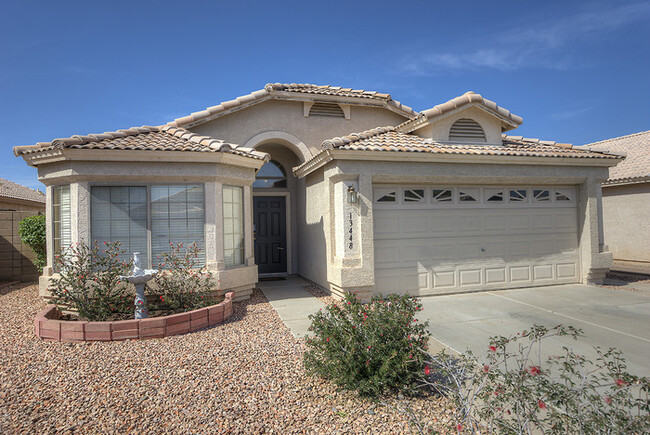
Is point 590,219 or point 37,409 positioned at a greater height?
point 590,219

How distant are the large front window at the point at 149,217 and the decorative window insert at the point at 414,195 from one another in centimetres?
468

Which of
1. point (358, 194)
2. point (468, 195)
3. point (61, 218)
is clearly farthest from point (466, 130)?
point (61, 218)

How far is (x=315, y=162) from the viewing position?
9367 mm

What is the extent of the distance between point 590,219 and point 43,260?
1528 cm

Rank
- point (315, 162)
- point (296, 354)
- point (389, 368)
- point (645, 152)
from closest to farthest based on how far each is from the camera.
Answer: point (389, 368)
point (296, 354)
point (315, 162)
point (645, 152)

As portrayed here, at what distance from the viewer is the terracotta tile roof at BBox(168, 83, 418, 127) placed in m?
10.6

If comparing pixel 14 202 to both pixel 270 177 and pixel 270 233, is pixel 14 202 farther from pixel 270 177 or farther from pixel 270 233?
pixel 270 233

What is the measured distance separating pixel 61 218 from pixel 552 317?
1016 cm

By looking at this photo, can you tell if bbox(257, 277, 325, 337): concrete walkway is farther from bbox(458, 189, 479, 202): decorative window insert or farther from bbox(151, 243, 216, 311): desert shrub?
bbox(458, 189, 479, 202): decorative window insert

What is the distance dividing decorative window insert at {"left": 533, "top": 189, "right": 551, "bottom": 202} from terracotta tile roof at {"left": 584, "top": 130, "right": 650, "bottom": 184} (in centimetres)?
390

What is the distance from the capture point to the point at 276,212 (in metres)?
12.5

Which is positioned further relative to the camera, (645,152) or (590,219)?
(645,152)

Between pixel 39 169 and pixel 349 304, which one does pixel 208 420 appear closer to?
pixel 349 304

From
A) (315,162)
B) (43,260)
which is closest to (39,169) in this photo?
(43,260)
